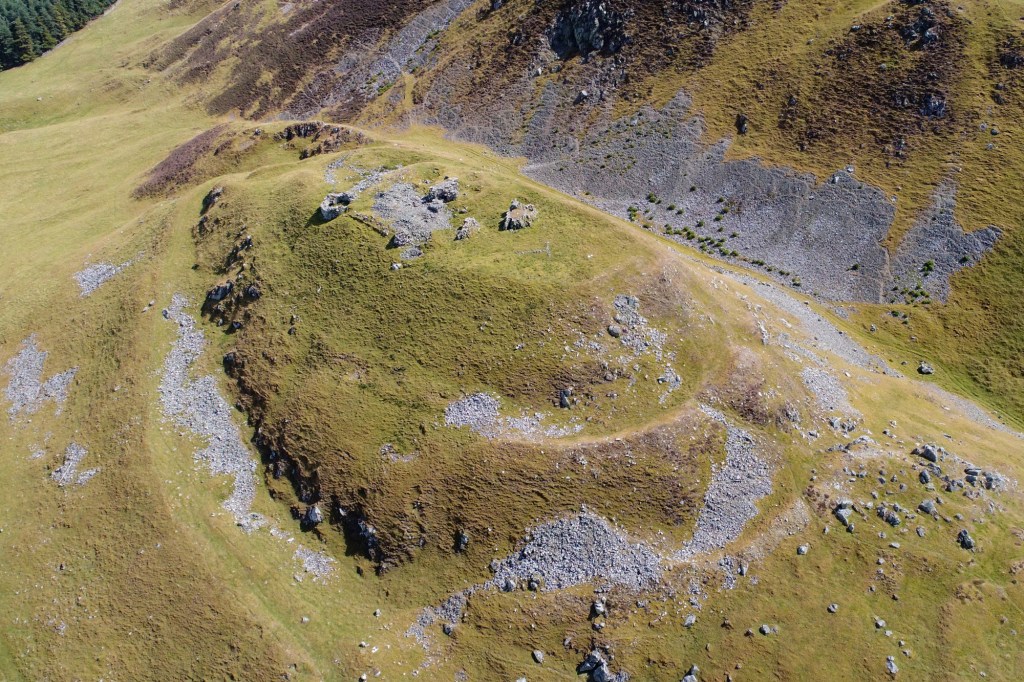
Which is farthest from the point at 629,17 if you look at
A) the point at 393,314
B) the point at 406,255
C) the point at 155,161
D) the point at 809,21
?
the point at 155,161

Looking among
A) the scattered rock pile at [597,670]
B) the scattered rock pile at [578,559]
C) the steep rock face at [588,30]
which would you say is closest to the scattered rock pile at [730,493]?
the scattered rock pile at [578,559]

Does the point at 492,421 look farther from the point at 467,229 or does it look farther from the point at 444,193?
the point at 444,193

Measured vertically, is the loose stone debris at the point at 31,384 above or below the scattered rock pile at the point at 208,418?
above

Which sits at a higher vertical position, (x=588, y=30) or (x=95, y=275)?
(x=588, y=30)

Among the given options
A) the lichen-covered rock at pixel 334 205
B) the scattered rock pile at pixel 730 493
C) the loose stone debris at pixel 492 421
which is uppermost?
the lichen-covered rock at pixel 334 205

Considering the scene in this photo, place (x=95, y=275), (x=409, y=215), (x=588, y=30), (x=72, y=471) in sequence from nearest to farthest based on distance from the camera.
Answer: (x=72, y=471)
(x=409, y=215)
(x=95, y=275)
(x=588, y=30)

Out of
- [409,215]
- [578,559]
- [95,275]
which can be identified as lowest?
[578,559]

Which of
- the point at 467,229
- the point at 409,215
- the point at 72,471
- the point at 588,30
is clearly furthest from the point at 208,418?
the point at 588,30

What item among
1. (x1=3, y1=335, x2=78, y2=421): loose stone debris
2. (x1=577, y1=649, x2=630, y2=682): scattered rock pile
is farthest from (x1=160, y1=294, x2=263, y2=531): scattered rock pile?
(x1=577, y1=649, x2=630, y2=682): scattered rock pile

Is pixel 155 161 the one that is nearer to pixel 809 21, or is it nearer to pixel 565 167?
pixel 565 167

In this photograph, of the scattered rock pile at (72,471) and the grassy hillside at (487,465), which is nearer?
the grassy hillside at (487,465)

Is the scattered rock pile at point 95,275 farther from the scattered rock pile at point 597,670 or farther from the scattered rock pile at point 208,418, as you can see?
the scattered rock pile at point 597,670
